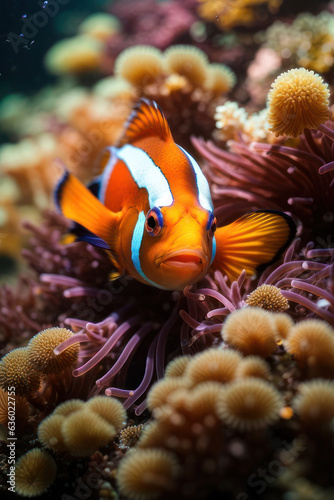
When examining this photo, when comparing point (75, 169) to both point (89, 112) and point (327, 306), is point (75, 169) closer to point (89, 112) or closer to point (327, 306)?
point (89, 112)

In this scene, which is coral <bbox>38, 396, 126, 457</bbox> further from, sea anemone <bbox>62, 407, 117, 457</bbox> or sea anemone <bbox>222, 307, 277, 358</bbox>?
sea anemone <bbox>222, 307, 277, 358</bbox>

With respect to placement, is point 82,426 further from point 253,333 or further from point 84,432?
point 253,333

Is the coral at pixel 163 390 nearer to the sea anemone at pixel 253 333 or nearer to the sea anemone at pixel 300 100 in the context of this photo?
the sea anemone at pixel 253 333

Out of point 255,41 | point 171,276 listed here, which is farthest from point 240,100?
point 171,276

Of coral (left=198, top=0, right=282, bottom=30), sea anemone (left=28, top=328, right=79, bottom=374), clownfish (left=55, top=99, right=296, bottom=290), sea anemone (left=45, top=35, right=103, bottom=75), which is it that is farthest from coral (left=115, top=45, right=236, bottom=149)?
sea anemone (left=45, top=35, right=103, bottom=75)

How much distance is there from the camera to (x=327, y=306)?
1328 mm

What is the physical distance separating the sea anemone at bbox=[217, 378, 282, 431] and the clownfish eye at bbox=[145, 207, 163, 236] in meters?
0.70

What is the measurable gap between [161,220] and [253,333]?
0.57 meters

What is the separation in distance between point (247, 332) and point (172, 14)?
13.4ft

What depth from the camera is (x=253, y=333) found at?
1.12m

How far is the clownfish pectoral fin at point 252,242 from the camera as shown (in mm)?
1623

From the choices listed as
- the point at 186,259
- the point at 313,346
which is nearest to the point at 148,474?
the point at 313,346

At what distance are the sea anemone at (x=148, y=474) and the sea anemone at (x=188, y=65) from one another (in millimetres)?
2503

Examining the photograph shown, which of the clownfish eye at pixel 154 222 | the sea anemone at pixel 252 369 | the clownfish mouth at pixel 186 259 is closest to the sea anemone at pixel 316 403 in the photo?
the sea anemone at pixel 252 369
